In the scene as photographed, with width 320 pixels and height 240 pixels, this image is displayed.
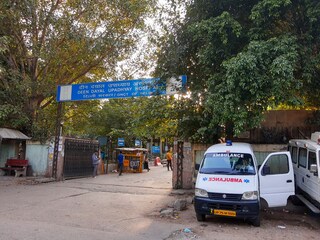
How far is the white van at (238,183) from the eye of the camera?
780 cm

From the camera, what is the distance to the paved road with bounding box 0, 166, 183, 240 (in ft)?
23.2

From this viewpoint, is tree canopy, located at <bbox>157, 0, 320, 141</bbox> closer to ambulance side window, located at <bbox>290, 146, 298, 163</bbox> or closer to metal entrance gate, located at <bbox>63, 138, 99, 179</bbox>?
ambulance side window, located at <bbox>290, 146, 298, 163</bbox>

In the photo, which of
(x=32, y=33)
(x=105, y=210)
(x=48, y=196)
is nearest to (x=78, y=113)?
(x=32, y=33)

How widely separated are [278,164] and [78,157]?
13881 millimetres

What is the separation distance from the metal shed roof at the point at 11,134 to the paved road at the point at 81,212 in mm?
3181

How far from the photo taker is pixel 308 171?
9195 millimetres

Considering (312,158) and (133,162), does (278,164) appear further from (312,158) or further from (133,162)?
(133,162)

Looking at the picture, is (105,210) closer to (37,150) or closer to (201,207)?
(201,207)

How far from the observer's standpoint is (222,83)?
955 cm

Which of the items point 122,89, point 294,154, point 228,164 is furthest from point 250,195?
point 122,89

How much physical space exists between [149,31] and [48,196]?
8145 millimetres

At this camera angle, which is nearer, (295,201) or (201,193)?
(201,193)

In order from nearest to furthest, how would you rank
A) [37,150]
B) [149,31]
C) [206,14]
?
[206,14]
[149,31]
[37,150]

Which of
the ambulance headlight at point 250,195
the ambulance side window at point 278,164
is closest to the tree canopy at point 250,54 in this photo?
the ambulance side window at point 278,164
